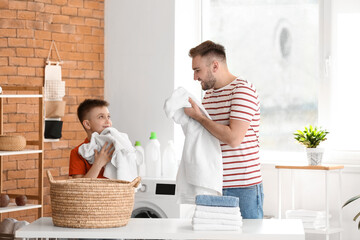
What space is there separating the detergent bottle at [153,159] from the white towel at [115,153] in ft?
4.37

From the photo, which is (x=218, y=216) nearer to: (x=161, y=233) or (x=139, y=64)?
(x=161, y=233)

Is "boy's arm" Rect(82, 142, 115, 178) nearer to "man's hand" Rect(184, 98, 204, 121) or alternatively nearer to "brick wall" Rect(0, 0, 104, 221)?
"man's hand" Rect(184, 98, 204, 121)

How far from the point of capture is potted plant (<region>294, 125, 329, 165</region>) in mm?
4492

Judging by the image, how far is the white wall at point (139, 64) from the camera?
5039 mm

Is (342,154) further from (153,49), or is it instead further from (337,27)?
(153,49)

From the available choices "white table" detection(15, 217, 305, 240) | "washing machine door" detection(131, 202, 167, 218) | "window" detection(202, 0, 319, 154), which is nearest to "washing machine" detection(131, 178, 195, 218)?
"washing machine door" detection(131, 202, 167, 218)

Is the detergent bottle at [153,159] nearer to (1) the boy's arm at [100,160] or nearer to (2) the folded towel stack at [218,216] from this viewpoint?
(1) the boy's arm at [100,160]

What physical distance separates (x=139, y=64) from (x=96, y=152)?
195 cm

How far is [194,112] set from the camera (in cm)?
308

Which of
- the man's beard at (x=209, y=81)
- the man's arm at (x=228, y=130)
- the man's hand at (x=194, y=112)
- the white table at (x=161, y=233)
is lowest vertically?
the white table at (x=161, y=233)

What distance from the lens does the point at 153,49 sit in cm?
510

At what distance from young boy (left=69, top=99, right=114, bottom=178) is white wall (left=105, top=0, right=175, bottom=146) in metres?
1.60

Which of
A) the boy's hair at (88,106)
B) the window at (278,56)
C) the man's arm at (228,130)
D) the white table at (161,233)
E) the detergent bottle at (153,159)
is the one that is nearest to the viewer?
the white table at (161,233)

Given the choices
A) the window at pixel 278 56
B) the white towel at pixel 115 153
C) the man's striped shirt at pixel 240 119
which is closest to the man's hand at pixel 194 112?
the man's striped shirt at pixel 240 119
